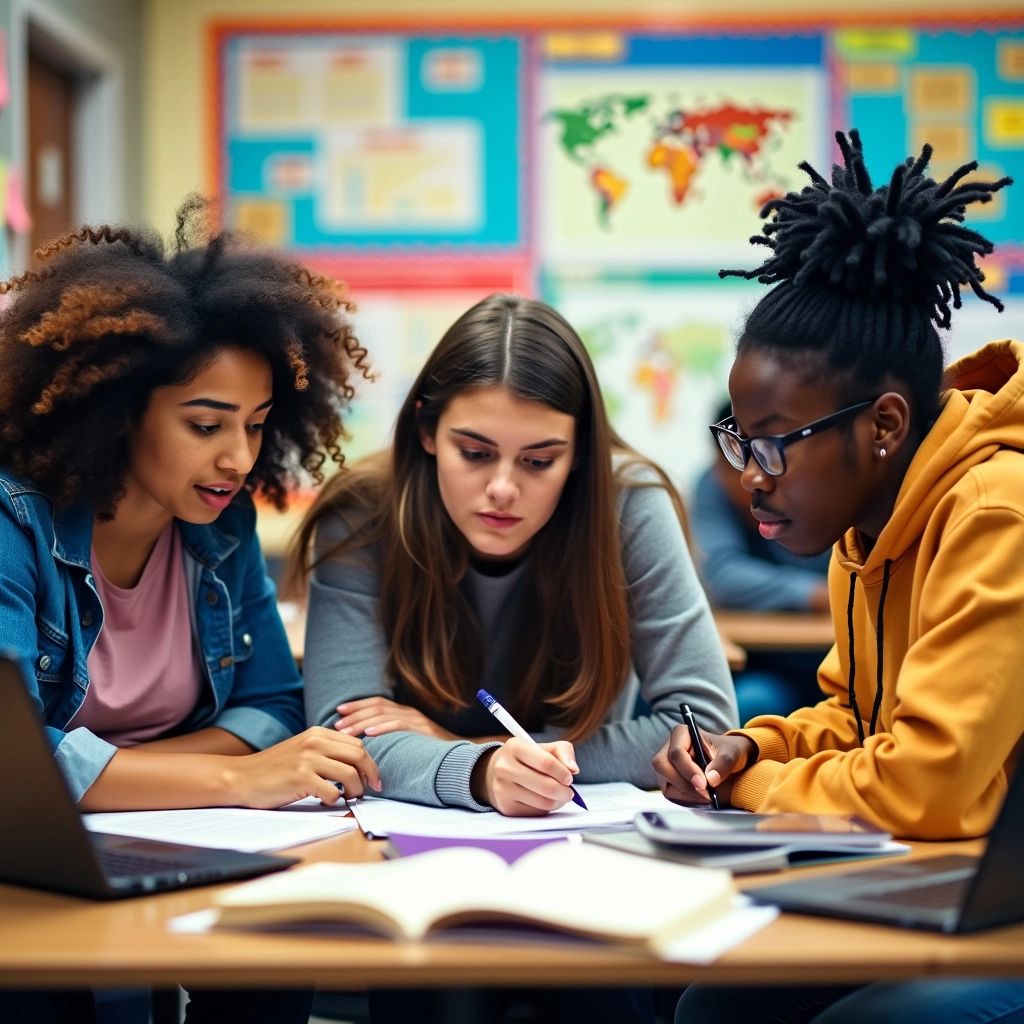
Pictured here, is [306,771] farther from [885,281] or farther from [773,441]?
[885,281]

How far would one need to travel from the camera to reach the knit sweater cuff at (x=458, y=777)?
139cm

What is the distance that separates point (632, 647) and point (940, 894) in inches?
32.1

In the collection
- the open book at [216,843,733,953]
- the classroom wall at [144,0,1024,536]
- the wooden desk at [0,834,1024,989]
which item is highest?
the classroom wall at [144,0,1024,536]

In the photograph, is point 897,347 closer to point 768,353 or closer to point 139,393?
point 768,353

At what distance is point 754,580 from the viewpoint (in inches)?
132

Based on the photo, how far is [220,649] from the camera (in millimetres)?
1665

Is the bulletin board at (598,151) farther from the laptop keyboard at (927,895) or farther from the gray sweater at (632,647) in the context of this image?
the laptop keyboard at (927,895)

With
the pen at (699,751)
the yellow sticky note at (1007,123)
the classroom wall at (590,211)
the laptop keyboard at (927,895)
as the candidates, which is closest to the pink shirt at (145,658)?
the pen at (699,751)

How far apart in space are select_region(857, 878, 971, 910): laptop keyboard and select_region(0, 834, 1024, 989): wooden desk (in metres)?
0.04

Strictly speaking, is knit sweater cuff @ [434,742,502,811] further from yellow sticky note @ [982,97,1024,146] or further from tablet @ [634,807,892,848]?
yellow sticky note @ [982,97,1024,146]

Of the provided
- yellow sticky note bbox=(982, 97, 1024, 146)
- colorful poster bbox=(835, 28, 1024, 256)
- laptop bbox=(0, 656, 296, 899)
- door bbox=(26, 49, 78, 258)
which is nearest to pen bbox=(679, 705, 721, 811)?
laptop bbox=(0, 656, 296, 899)

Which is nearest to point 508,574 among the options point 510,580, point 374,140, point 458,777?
point 510,580

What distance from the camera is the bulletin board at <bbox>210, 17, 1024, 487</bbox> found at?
14.1ft

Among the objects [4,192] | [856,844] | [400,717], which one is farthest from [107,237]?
[4,192]
